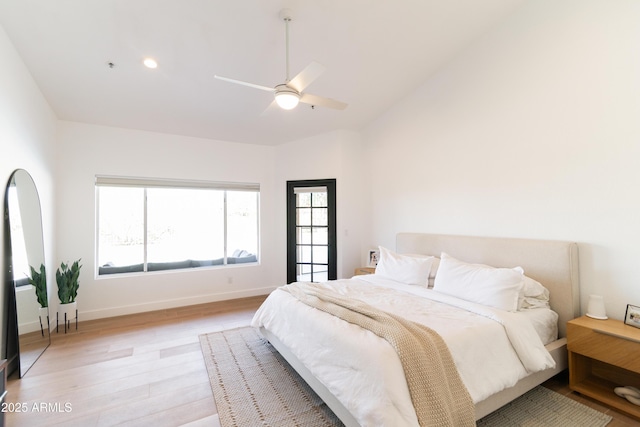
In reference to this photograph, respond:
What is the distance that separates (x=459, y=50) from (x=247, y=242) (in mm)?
4423

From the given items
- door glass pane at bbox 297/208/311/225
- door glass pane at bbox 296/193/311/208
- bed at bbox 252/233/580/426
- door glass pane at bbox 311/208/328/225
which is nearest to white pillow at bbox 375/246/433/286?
bed at bbox 252/233/580/426

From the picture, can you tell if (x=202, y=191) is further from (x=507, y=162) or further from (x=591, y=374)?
(x=591, y=374)

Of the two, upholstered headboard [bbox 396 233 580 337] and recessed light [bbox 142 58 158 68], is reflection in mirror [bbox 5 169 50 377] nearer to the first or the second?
recessed light [bbox 142 58 158 68]

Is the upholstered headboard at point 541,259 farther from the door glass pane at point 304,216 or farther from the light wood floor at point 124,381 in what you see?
the door glass pane at point 304,216

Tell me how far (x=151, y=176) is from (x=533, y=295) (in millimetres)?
5077

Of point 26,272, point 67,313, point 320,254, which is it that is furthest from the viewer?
point 320,254

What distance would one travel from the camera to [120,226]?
4.25 m

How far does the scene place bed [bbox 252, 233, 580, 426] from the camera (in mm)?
1619

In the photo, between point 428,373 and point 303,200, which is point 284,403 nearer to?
point 428,373

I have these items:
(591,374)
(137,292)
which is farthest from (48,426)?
(591,374)

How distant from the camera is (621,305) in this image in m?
2.35

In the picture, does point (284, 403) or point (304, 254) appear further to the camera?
point (304, 254)

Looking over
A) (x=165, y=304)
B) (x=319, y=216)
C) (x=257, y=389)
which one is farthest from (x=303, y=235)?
(x=257, y=389)

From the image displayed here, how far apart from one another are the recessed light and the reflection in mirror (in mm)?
1616
